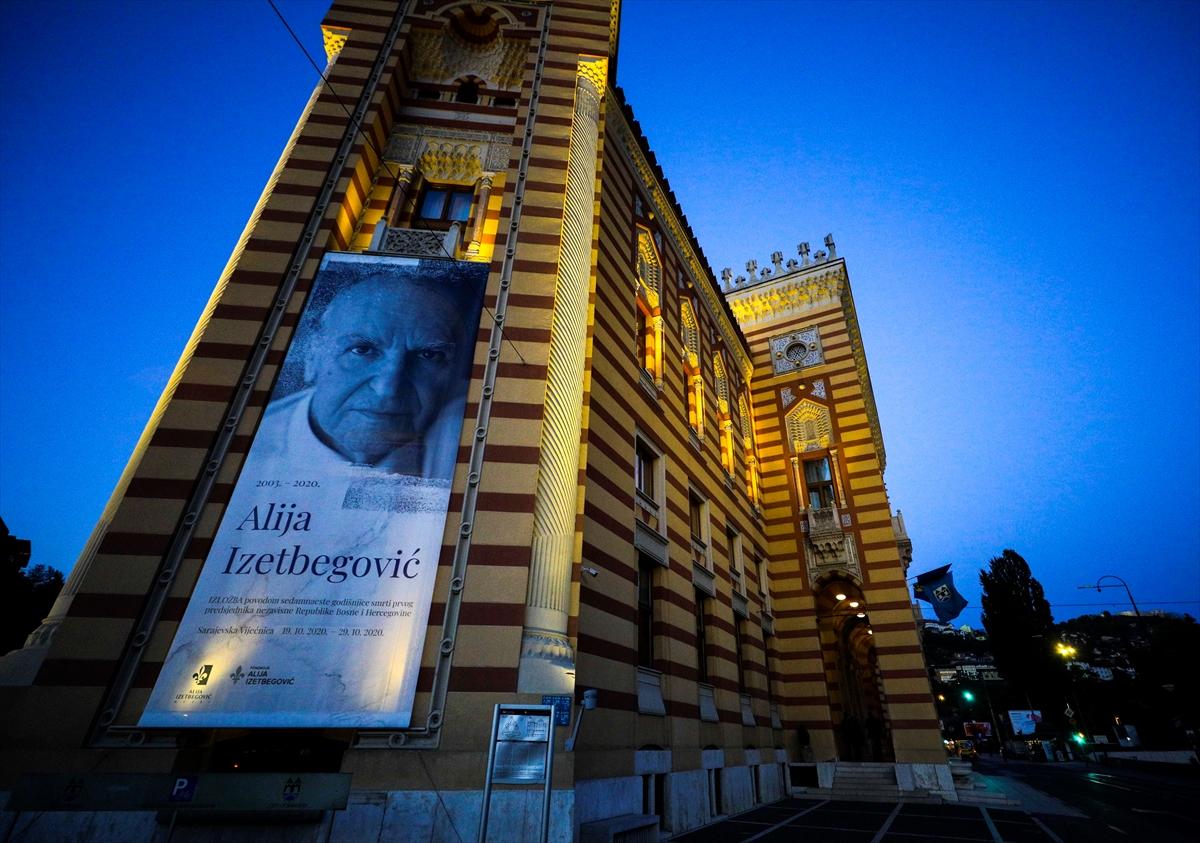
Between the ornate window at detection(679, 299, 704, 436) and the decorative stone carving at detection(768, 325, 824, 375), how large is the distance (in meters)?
7.33

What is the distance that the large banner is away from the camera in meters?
6.16

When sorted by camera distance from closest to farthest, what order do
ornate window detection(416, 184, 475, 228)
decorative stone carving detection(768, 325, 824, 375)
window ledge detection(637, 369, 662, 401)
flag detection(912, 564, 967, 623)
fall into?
ornate window detection(416, 184, 475, 228) → window ledge detection(637, 369, 662, 401) → flag detection(912, 564, 967, 623) → decorative stone carving detection(768, 325, 824, 375)

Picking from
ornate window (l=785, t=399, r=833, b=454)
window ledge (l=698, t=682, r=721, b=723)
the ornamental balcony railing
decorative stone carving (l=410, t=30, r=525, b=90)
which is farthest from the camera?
ornate window (l=785, t=399, r=833, b=454)

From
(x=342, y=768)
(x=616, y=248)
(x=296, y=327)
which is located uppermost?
(x=616, y=248)

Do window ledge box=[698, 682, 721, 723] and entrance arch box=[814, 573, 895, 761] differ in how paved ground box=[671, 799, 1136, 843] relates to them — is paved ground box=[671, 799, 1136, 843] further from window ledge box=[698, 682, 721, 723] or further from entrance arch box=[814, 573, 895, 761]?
entrance arch box=[814, 573, 895, 761]

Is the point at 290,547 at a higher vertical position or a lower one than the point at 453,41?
lower

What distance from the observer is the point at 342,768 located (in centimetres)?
603

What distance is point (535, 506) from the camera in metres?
7.79

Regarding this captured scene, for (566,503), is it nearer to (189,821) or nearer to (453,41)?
(189,821)

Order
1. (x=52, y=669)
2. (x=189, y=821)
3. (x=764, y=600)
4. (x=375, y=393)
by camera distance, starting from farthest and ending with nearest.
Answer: (x=764, y=600) < (x=375, y=393) < (x=52, y=669) < (x=189, y=821)

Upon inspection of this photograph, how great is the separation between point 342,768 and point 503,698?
186cm

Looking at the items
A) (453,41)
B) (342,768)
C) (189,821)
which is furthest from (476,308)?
(453,41)

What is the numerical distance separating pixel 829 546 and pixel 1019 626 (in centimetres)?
4360

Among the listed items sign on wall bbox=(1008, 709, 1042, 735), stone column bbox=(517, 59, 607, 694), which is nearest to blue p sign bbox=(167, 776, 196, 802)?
stone column bbox=(517, 59, 607, 694)
